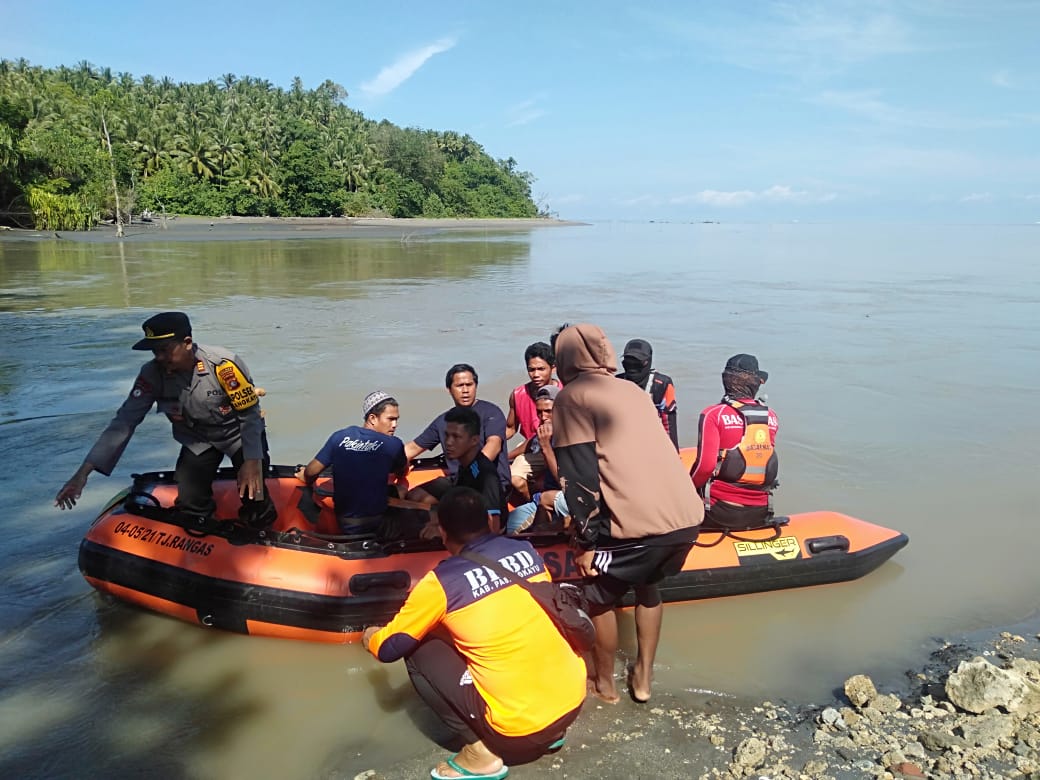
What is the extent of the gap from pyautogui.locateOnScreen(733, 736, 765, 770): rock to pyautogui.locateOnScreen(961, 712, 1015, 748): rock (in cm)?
79

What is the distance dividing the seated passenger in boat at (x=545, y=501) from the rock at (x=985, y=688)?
1903 millimetres

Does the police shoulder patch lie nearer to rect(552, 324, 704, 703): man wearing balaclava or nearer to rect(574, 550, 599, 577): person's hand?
rect(552, 324, 704, 703): man wearing balaclava

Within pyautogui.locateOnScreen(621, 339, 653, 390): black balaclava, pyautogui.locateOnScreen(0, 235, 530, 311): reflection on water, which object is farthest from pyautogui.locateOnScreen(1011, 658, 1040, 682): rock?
pyautogui.locateOnScreen(0, 235, 530, 311): reflection on water

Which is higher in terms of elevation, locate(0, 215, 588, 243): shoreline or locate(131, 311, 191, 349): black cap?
locate(0, 215, 588, 243): shoreline

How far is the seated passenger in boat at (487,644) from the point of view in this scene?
2412 millimetres

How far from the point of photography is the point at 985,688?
122 inches

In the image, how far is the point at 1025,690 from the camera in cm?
307

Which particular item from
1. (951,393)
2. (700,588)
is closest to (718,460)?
(700,588)

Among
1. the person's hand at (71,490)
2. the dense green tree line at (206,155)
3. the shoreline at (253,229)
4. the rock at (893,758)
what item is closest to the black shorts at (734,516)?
the rock at (893,758)

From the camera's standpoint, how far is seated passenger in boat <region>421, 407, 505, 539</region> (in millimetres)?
4027

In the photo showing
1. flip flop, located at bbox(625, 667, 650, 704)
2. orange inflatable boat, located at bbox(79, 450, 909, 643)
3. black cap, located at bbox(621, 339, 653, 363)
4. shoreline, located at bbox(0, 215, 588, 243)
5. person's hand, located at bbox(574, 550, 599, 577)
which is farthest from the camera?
shoreline, located at bbox(0, 215, 588, 243)

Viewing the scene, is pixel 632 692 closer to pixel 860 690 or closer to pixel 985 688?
pixel 860 690

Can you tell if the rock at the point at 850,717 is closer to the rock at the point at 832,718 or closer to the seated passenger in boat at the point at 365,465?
the rock at the point at 832,718

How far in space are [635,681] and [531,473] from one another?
1.76 meters
